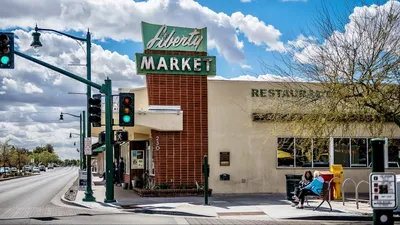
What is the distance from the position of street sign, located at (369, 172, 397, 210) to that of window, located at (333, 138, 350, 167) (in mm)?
15896

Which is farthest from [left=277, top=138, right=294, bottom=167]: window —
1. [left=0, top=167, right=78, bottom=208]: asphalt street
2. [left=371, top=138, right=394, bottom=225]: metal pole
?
[left=371, top=138, right=394, bottom=225]: metal pole

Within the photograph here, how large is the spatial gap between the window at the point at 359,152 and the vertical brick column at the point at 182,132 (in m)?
6.94

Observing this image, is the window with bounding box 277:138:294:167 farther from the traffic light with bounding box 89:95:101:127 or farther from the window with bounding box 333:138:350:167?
→ the traffic light with bounding box 89:95:101:127

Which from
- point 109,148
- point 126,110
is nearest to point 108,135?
point 109,148

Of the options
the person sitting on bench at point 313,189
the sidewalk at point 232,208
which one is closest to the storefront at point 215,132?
the sidewalk at point 232,208

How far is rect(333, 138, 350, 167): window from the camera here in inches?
1017

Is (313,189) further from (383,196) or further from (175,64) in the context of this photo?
(175,64)

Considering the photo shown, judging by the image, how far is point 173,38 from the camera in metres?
25.5

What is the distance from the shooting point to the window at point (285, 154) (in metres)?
25.7

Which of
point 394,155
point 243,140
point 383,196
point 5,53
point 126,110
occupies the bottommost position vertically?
point 383,196

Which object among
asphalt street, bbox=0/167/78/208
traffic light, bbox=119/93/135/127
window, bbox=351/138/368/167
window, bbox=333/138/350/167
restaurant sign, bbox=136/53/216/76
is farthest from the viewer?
window, bbox=351/138/368/167

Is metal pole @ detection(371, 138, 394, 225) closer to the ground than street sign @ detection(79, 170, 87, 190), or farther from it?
farther from it

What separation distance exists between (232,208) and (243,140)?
7.03 m

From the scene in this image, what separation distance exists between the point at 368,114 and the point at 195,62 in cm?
883
